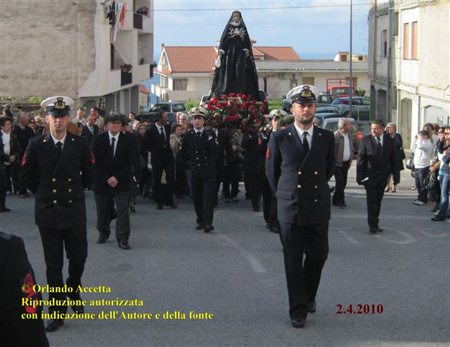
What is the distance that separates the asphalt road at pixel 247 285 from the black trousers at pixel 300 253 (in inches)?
12.5

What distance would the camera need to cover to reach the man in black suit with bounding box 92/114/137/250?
34.9 feet

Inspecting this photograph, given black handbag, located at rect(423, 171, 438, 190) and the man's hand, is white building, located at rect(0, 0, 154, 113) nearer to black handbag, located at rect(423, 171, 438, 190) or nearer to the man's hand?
black handbag, located at rect(423, 171, 438, 190)

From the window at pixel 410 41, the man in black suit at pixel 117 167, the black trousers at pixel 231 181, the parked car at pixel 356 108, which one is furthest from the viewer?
the parked car at pixel 356 108

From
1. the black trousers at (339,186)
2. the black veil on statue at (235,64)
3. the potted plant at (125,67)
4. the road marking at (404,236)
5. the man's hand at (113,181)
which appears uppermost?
the potted plant at (125,67)

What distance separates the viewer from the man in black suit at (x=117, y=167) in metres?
10.6

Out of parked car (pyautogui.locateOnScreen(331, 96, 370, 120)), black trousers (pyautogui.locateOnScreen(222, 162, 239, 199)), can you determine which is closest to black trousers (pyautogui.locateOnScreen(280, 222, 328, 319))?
black trousers (pyautogui.locateOnScreen(222, 162, 239, 199))

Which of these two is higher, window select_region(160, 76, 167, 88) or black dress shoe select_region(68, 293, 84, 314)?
window select_region(160, 76, 167, 88)

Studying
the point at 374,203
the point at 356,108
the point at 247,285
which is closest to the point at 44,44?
the point at 356,108

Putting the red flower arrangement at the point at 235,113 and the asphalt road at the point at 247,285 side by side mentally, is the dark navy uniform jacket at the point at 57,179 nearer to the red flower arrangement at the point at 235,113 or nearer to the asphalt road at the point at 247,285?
the asphalt road at the point at 247,285

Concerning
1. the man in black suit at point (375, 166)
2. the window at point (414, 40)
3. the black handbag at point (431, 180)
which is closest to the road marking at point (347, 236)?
the man in black suit at point (375, 166)

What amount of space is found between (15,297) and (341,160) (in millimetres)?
12537

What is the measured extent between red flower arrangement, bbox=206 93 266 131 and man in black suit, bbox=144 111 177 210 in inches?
39.1

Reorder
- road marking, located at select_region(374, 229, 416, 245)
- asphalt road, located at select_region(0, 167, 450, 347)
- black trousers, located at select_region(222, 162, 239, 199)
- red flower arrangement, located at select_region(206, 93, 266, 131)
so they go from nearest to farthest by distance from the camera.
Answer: asphalt road, located at select_region(0, 167, 450, 347)
road marking, located at select_region(374, 229, 416, 245)
red flower arrangement, located at select_region(206, 93, 266, 131)
black trousers, located at select_region(222, 162, 239, 199)

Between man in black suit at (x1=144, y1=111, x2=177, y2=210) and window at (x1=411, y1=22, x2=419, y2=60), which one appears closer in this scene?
man in black suit at (x1=144, y1=111, x2=177, y2=210)
